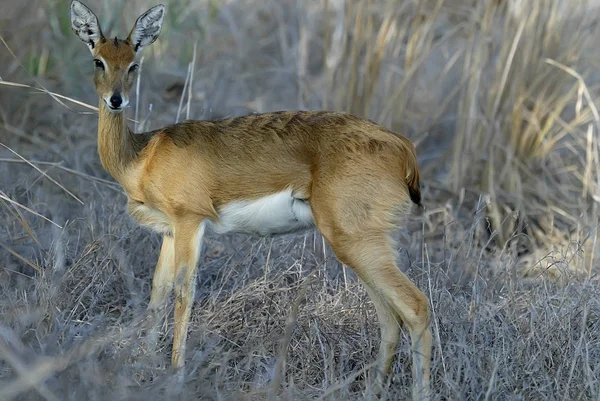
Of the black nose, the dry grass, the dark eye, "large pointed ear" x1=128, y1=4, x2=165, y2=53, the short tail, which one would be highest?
"large pointed ear" x1=128, y1=4, x2=165, y2=53

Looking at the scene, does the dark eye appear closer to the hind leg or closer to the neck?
the neck

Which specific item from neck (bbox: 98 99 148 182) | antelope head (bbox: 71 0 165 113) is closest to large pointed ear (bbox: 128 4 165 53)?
antelope head (bbox: 71 0 165 113)

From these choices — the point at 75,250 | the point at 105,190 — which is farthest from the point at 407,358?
the point at 105,190

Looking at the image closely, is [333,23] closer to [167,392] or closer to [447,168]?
[447,168]

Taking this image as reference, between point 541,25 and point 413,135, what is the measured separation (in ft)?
4.90

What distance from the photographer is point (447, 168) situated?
8.44 meters

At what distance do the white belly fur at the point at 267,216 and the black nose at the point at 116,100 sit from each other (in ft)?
2.54

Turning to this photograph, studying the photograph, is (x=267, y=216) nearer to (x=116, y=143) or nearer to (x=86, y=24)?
(x=116, y=143)

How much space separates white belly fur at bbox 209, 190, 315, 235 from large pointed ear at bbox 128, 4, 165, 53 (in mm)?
990

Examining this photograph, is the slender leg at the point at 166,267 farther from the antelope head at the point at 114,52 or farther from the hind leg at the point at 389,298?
the hind leg at the point at 389,298

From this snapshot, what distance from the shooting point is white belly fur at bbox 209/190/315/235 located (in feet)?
15.9

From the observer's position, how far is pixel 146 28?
16.8 feet

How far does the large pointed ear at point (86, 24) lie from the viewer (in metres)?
4.97

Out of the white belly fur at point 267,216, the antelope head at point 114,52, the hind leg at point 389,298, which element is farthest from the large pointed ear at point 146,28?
the hind leg at point 389,298
